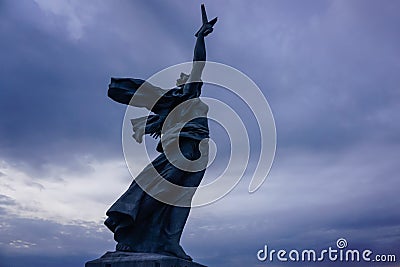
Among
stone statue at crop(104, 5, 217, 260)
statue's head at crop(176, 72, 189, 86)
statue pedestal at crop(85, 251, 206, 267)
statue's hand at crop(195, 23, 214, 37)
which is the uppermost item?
statue's hand at crop(195, 23, 214, 37)

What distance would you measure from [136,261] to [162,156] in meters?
2.56

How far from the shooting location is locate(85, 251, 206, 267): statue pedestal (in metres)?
11.2

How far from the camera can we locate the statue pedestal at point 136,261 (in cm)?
1123

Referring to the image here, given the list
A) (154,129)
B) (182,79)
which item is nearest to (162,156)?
(154,129)

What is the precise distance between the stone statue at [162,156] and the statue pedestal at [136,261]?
328 millimetres

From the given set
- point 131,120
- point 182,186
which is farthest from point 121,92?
point 182,186

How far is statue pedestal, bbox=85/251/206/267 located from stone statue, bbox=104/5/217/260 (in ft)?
1.08

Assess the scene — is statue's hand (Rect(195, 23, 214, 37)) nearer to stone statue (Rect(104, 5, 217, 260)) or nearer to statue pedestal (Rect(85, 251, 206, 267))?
stone statue (Rect(104, 5, 217, 260))

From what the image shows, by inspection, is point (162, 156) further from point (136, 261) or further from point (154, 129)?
point (136, 261)

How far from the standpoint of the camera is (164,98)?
13492mm

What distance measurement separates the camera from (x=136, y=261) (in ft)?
37.2

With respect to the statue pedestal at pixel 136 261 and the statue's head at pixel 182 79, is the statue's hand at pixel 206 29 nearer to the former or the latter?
the statue's head at pixel 182 79

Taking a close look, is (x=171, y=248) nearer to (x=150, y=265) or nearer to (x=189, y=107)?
(x=150, y=265)

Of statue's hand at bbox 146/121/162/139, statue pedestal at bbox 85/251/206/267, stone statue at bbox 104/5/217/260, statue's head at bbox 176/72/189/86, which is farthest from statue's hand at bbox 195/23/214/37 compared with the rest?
statue pedestal at bbox 85/251/206/267
